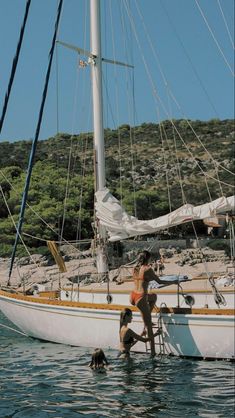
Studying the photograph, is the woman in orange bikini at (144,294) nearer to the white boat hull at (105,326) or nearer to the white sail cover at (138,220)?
the white boat hull at (105,326)

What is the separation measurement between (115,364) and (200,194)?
126 feet

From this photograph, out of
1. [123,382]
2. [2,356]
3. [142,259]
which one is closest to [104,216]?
[142,259]

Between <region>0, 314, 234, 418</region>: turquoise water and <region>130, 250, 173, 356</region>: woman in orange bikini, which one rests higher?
<region>130, 250, 173, 356</region>: woman in orange bikini

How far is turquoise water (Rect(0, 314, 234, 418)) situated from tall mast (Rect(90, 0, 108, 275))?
9.52ft

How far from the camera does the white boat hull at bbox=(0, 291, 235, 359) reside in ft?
35.0

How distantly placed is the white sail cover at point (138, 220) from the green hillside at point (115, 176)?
2.21m

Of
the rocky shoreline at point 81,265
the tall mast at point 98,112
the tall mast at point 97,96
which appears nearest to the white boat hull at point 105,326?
the tall mast at point 98,112

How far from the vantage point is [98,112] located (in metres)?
15.5

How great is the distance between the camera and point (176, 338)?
11234 mm

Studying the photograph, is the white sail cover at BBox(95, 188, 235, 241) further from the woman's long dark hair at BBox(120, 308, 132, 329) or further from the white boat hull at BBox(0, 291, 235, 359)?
the woman's long dark hair at BBox(120, 308, 132, 329)

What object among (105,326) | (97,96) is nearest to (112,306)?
(105,326)

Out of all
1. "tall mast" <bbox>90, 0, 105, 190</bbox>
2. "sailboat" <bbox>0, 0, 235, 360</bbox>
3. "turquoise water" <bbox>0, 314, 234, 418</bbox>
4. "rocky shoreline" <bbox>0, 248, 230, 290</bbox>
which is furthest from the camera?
"rocky shoreline" <bbox>0, 248, 230, 290</bbox>

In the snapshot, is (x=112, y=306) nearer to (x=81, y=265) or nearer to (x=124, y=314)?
(x=124, y=314)

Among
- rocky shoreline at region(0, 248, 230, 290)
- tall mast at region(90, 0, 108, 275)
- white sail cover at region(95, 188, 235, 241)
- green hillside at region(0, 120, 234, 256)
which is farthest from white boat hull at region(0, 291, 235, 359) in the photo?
rocky shoreline at region(0, 248, 230, 290)
